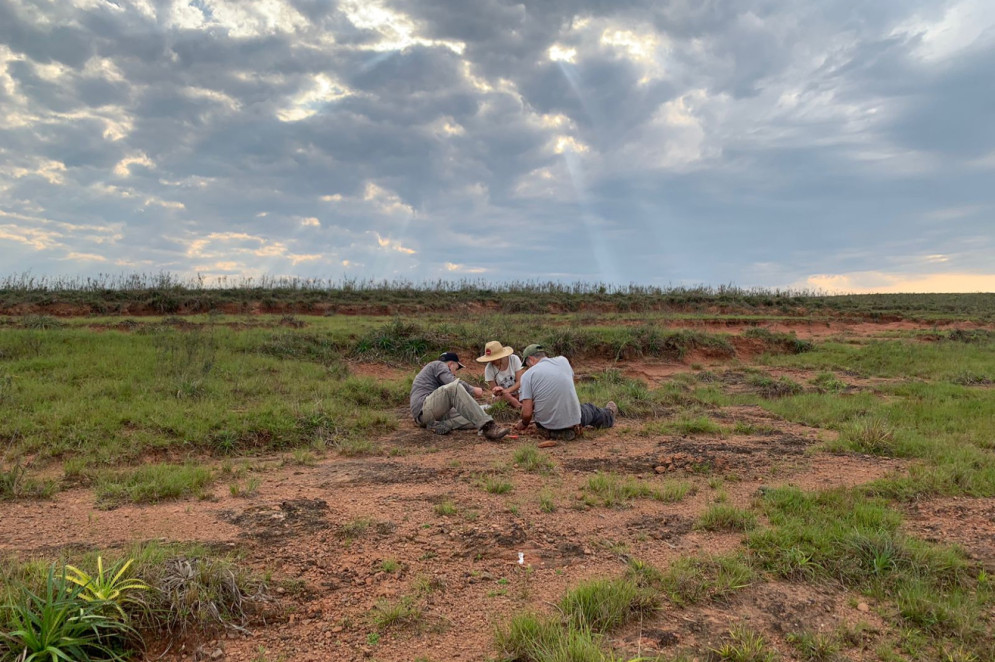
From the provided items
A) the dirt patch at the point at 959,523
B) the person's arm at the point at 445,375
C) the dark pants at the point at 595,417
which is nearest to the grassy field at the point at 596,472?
the dirt patch at the point at 959,523

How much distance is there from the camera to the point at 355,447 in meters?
6.66

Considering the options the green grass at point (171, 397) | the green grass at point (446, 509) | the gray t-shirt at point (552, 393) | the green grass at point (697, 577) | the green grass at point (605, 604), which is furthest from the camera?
the gray t-shirt at point (552, 393)

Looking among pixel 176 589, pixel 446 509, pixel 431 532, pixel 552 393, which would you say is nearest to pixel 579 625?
pixel 431 532

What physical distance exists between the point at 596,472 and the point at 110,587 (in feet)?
13.8

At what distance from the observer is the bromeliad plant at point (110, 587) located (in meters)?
2.74

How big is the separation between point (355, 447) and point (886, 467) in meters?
5.83

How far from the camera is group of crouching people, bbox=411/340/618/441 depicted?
274 inches

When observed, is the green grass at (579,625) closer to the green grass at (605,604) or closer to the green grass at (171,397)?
the green grass at (605,604)

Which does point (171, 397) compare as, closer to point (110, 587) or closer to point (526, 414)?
point (526, 414)

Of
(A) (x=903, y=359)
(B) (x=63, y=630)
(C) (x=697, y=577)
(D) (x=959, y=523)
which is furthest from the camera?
(A) (x=903, y=359)

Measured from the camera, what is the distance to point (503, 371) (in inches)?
330

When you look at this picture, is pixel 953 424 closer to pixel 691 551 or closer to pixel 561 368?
pixel 561 368

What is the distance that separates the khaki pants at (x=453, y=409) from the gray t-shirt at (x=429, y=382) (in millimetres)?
154

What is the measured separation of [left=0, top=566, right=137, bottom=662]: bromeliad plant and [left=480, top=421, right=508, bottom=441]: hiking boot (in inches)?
186
